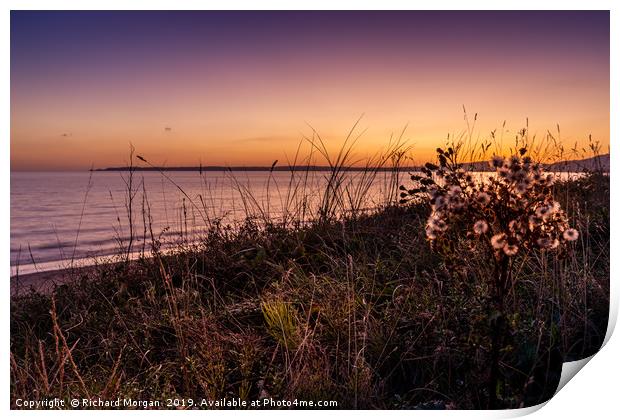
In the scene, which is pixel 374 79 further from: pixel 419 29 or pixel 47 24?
pixel 47 24

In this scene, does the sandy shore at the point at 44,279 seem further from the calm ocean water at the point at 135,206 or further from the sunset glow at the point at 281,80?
the sunset glow at the point at 281,80

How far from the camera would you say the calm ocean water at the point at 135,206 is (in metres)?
3.27

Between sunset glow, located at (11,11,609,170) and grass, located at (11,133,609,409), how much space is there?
307mm

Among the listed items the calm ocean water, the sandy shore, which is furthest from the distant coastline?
the sandy shore

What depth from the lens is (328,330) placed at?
8.05 feet

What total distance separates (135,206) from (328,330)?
1708mm

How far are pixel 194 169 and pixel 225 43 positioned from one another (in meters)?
0.76

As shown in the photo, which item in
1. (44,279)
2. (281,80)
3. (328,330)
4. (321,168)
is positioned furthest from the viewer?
(44,279)

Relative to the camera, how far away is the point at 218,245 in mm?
3600

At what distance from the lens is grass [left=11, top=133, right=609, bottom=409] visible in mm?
2287

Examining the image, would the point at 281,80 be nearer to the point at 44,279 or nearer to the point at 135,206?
the point at 135,206

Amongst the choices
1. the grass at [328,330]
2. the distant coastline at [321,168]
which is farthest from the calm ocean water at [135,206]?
the grass at [328,330]

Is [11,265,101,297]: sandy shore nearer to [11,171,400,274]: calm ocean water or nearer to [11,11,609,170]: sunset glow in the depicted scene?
[11,171,400,274]: calm ocean water
